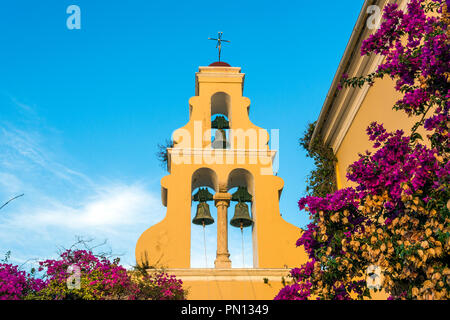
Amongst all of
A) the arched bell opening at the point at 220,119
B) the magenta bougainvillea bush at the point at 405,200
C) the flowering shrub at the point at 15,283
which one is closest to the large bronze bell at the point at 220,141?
the arched bell opening at the point at 220,119

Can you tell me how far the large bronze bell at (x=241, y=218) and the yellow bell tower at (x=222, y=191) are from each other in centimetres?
8

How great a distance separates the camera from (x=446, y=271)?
3615mm

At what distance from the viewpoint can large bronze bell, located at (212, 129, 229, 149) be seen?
40.8ft

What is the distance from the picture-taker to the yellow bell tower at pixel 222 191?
9.93 m

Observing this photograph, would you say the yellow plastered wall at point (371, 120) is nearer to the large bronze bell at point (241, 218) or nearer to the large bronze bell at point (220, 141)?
the large bronze bell at point (241, 218)

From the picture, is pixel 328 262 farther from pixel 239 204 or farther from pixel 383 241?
pixel 239 204

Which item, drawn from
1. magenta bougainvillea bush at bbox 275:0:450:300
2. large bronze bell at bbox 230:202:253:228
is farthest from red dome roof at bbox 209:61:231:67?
magenta bougainvillea bush at bbox 275:0:450:300

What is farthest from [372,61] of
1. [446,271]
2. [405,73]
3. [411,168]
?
[446,271]

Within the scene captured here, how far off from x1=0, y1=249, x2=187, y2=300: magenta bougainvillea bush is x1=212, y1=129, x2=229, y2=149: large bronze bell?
172 inches

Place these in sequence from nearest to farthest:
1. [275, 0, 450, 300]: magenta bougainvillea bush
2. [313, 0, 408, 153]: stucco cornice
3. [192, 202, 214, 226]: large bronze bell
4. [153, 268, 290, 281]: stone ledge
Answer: [275, 0, 450, 300]: magenta bougainvillea bush, [313, 0, 408, 153]: stucco cornice, [153, 268, 290, 281]: stone ledge, [192, 202, 214, 226]: large bronze bell

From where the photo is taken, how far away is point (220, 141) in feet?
40.9

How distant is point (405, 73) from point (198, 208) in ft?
24.9

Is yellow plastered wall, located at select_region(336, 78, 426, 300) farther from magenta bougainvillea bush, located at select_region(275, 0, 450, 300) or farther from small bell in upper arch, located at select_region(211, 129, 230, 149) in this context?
small bell in upper arch, located at select_region(211, 129, 230, 149)

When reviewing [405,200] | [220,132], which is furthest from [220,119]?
[405,200]
